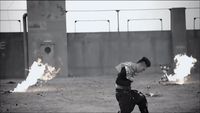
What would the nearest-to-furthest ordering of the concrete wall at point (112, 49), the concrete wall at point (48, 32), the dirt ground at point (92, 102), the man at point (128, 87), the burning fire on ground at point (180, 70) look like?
the man at point (128, 87), the dirt ground at point (92, 102), the burning fire on ground at point (180, 70), the concrete wall at point (48, 32), the concrete wall at point (112, 49)

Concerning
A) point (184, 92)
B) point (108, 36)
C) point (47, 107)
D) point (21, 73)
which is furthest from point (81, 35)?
point (47, 107)

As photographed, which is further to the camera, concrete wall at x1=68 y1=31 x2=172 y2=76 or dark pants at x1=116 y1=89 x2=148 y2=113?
concrete wall at x1=68 y1=31 x2=172 y2=76

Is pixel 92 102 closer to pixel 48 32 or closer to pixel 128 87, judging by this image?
pixel 128 87

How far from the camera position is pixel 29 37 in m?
35.3

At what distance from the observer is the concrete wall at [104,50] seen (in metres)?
35.9

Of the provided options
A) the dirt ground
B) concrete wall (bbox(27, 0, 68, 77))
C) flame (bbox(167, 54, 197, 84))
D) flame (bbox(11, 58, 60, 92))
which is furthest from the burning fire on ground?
concrete wall (bbox(27, 0, 68, 77))

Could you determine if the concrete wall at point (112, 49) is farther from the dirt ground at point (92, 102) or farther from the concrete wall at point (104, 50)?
the dirt ground at point (92, 102)

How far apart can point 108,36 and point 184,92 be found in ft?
56.6

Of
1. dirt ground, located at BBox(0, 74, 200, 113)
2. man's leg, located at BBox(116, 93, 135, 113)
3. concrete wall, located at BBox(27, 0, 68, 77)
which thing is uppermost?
concrete wall, located at BBox(27, 0, 68, 77)

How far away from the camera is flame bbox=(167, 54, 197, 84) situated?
27066 millimetres

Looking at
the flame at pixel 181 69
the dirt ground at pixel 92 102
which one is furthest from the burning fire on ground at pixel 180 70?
the dirt ground at pixel 92 102

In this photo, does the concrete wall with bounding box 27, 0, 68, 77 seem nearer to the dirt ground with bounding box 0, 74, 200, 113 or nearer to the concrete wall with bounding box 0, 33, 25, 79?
the concrete wall with bounding box 0, 33, 25, 79

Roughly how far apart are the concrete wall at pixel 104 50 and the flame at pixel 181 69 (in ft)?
4.63

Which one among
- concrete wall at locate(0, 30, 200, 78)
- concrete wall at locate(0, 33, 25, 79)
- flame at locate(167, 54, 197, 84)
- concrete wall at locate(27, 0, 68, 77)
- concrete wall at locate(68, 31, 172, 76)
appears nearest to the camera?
flame at locate(167, 54, 197, 84)
